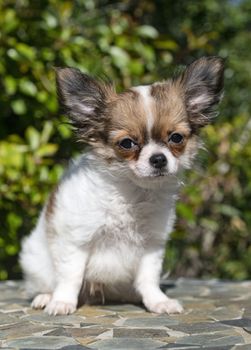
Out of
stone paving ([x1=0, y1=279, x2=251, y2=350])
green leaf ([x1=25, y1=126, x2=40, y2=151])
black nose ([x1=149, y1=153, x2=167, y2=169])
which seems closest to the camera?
stone paving ([x1=0, y1=279, x2=251, y2=350])

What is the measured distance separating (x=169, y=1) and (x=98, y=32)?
2313 millimetres

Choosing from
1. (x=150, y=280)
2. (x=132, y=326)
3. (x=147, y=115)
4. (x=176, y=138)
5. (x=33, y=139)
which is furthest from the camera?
(x=33, y=139)

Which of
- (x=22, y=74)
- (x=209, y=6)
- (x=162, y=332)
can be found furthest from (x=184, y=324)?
(x=209, y=6)

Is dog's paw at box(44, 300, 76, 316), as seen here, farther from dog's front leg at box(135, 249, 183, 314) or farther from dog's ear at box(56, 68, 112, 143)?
dog's ear at box(56, 68, 112, 143)

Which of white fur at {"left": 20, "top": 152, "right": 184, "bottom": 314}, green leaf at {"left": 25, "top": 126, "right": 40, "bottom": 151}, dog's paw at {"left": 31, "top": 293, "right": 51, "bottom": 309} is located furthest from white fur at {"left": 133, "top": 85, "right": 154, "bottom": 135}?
green leaf at {"left": 25, "top": 126, "right": 40, "bottom": 151}

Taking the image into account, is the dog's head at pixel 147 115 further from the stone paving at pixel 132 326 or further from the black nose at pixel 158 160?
the stone paving at pixel 132 326

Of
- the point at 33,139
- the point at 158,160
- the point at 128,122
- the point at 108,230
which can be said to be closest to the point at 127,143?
the point at 128,122

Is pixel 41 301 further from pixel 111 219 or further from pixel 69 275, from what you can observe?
pixel 111 219

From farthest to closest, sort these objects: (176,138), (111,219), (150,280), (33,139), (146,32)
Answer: (146,32) → (33,139) → (150,280) → (111,219) → (176,138)

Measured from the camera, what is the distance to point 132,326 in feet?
13.7

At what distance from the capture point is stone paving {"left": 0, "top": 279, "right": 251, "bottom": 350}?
375 cm

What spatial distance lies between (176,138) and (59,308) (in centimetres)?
125

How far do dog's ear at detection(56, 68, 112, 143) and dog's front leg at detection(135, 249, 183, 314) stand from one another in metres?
0.84

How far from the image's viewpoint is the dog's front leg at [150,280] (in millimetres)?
4660
